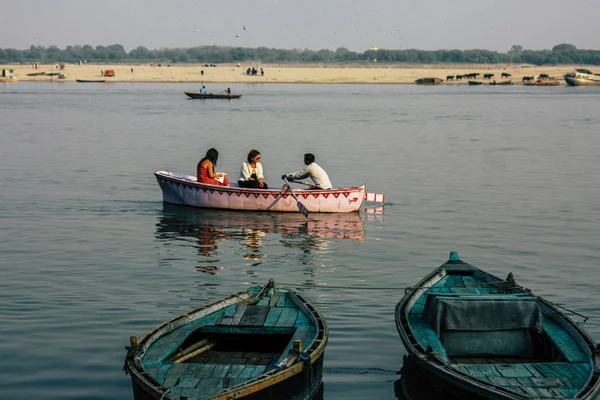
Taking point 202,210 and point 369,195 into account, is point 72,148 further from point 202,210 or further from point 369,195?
point 369,195

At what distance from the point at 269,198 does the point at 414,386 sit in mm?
12183

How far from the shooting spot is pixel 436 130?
5069 cm

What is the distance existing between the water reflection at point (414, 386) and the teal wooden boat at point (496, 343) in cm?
26

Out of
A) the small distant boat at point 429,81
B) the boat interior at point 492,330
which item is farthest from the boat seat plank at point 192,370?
the small distant boat at point 429,81

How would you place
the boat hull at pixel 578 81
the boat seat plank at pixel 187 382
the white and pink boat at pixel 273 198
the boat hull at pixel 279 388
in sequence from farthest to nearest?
1. the boat hull at pixel 578 81
2. the white and pink boat at pixel 273 198
3. the boat seat plank at pixel 187 382
4. the boat hull at pixel 279 388

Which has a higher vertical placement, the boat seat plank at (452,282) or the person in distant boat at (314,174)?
the person in distant boat at (314,174)

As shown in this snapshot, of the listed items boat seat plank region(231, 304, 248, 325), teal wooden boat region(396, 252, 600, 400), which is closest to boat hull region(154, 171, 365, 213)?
teal wooden boat region(396, 252, 600, 400)

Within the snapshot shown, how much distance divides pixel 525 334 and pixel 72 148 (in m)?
33.6

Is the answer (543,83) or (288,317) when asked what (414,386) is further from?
(543,83)

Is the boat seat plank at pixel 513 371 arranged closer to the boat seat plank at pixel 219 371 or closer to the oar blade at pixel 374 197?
the boat seat plank at pixel 219 371

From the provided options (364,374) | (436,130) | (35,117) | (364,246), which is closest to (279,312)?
(364,374)

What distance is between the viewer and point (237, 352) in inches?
428

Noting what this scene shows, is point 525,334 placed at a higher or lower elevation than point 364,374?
higher

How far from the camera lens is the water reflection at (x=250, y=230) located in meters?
19.1
